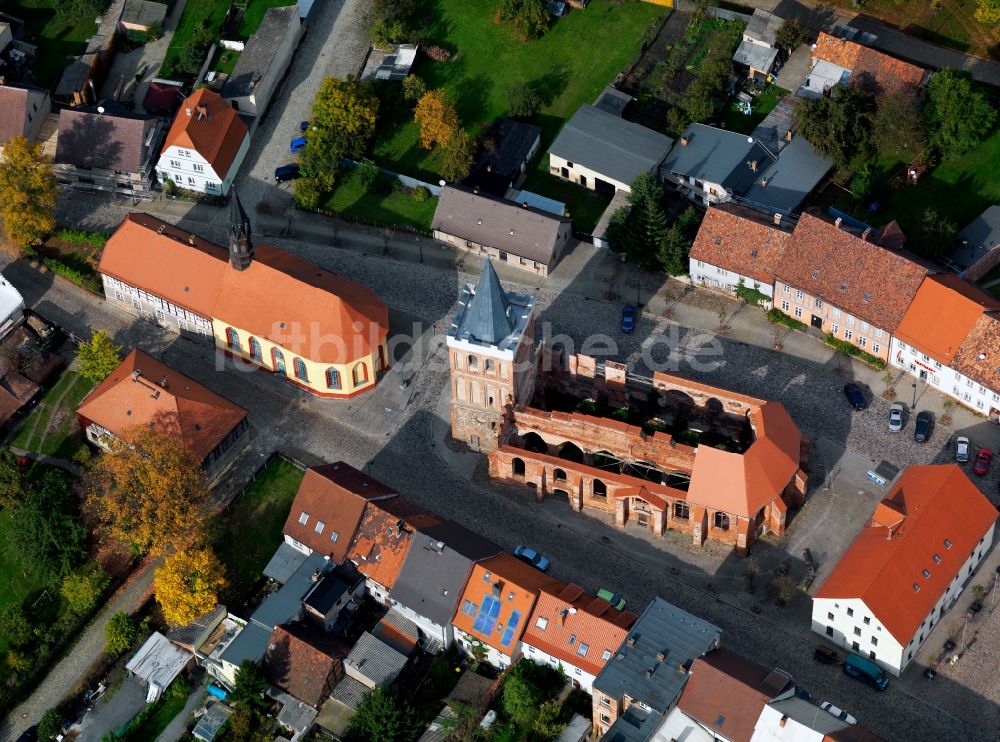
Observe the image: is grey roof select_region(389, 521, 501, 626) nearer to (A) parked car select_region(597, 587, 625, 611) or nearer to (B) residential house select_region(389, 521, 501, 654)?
(B) residential house select_region(389, 521, 501, 654)

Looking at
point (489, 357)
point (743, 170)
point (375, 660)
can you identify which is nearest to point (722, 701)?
point (375, 660)

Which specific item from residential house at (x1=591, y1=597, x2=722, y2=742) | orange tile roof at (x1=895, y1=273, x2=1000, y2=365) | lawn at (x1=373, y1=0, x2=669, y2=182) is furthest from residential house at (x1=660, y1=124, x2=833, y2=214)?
residential house at (x1=591, y1=597, x2=722, y2=742)

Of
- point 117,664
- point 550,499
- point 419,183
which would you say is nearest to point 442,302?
point 419,183

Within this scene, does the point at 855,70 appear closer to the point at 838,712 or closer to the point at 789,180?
the point at 789,180

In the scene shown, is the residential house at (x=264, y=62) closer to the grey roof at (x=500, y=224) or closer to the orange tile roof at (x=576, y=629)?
the grey roof at (x=500, y=224)

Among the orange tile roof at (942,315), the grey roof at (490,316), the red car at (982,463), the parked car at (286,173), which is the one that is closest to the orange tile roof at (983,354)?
the orange tile roof at (942,315)

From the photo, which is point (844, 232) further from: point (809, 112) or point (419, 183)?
point (419, 183)
